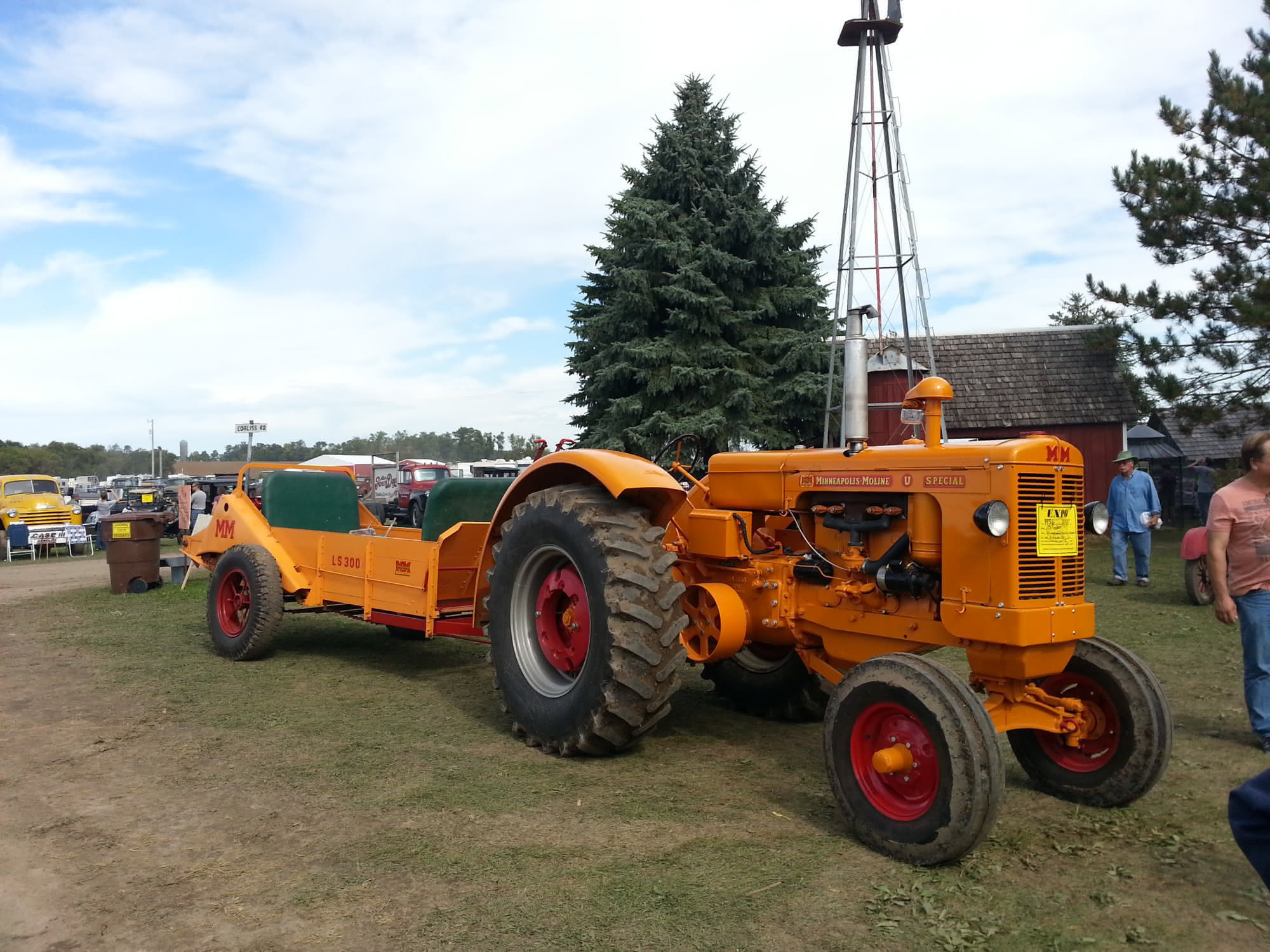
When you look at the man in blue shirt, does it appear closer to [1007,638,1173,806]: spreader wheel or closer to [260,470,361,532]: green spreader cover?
[1007,638,1173,806]: spreader wheel

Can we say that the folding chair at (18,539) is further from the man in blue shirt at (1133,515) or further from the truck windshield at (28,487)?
the man in blue shirt at (1133,515)

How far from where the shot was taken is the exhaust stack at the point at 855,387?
4.58 m

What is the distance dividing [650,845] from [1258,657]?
10.5 ft

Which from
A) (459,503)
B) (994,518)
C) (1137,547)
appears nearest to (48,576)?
(459,503)

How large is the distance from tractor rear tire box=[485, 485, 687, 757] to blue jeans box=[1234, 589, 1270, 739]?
2.82 m

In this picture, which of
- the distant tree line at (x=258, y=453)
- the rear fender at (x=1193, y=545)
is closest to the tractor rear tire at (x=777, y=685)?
the rear fender at (x=1193, y=545)

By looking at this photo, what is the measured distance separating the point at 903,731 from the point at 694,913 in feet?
3.63

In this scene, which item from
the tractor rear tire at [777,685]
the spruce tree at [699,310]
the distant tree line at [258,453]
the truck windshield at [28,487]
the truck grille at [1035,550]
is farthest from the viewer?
the distant tree line at [258,453]

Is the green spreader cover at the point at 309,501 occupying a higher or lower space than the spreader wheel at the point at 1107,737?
higher

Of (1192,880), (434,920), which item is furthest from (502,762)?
(1192,880)

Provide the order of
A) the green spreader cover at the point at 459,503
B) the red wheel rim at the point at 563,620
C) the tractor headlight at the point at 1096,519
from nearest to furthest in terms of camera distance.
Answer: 1. the tractor headlight at the point at 1096,519
2. the red wheel rim at the point at 563,620
3. the green spreader cover at the point at 459,503

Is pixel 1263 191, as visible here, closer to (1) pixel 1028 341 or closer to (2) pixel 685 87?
(1) pixel 1028 341

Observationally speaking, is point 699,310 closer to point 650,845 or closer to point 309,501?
point 309,501

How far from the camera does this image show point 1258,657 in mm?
4789
